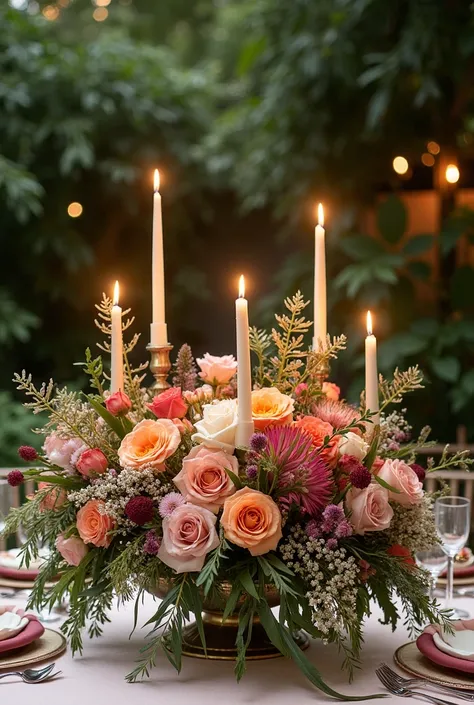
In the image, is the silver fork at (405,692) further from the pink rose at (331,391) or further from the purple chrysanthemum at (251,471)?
the pink rose at (331,391)

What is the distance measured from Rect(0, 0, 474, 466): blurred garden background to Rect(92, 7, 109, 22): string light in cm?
210

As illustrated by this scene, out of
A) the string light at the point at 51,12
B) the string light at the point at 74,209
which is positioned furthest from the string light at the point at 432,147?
the string light at the point at 51,12

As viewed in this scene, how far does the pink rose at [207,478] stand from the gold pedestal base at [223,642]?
0.75 ft

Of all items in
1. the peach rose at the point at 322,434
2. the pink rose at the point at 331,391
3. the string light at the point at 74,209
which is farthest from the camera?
the string light at the point at 74,209

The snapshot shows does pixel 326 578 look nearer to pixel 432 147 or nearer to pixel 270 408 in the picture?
pixel 270 408

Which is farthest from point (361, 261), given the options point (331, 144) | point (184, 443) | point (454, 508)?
point (184, 443)

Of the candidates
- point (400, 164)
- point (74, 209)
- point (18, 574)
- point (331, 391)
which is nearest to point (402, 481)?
point (331, 391)

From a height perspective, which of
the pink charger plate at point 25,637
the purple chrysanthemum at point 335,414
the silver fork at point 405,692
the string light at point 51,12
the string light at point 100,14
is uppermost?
the string light at point 100,14

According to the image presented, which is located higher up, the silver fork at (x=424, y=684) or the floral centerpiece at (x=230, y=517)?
the floral centerpiece at (x=230, y=517)

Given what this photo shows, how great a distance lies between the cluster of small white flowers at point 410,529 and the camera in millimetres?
1355

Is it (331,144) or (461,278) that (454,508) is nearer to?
(461,278)

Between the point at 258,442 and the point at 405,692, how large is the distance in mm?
396

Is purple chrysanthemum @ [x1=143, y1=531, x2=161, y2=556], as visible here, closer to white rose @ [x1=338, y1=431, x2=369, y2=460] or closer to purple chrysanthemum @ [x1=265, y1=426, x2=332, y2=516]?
purple chrysanthemum @ [x1=265, y1=426, x2=332, y2=516]

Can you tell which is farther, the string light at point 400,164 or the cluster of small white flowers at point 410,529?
the string light at point 400,164
